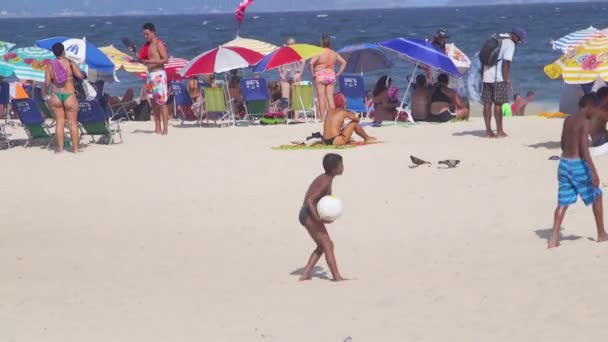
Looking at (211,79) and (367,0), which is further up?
(211,79)

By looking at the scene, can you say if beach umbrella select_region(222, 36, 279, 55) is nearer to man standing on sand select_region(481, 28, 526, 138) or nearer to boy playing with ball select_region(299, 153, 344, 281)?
man standing on sand select_region(481, 28, 526, 138)

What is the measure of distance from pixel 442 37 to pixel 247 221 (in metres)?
7.16

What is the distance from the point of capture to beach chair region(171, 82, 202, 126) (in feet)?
Answer: 54.3

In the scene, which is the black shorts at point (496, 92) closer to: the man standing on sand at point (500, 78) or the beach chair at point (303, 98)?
the man standing on sand at point (500, 78)

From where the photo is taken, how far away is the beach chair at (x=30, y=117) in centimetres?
1334

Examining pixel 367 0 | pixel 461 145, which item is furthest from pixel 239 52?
pixel 367 0

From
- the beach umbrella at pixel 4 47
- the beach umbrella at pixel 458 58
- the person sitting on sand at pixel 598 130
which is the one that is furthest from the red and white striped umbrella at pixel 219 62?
the person sitting on sand at pixel 598 130

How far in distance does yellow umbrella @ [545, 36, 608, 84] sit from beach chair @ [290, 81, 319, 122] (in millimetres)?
4987

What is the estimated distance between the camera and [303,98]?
51.9 feet

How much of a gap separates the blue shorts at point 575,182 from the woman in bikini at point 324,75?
26.2 ft

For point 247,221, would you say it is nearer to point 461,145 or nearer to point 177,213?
point 177,213

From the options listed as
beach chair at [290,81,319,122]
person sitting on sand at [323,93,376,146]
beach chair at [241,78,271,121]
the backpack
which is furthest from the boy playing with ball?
beach chair at [241,78,271,121]

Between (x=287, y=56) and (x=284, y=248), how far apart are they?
7.20 metres

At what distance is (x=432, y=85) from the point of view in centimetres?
1549
